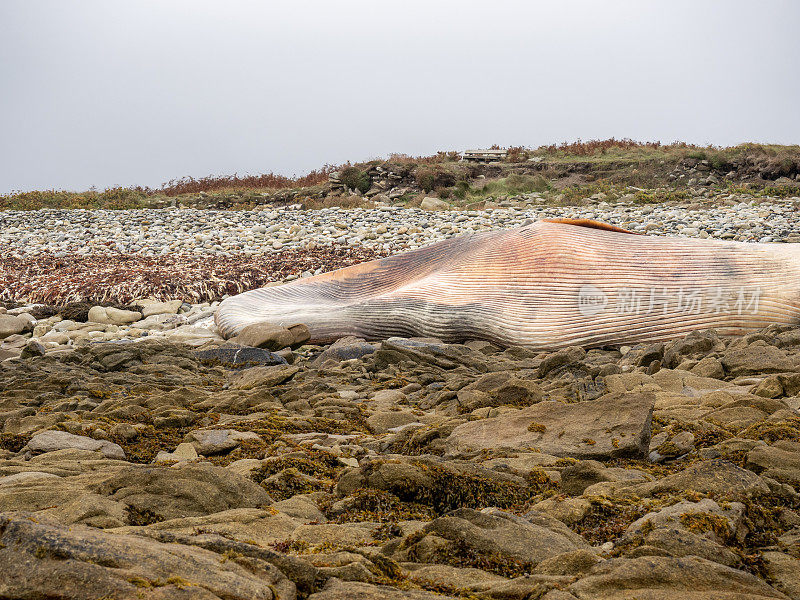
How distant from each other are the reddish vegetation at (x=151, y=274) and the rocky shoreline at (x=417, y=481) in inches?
224

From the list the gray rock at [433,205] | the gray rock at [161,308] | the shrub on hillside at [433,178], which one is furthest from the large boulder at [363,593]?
the shrub on hillside at [433,178]

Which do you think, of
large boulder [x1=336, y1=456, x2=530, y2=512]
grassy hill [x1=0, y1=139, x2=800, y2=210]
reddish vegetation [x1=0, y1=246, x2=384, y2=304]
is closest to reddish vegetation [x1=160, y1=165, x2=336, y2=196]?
grassy hill [x1=0, y1=139, x2=800, y2=210]

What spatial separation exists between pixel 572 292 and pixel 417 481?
454cm

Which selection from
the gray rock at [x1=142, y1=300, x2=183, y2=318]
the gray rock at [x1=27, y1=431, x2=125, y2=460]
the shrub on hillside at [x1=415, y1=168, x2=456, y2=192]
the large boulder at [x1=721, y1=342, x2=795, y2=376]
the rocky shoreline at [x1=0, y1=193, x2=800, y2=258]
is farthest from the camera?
the shrub on hillside at [x1=415, y1=168, x2=456, y2=192]

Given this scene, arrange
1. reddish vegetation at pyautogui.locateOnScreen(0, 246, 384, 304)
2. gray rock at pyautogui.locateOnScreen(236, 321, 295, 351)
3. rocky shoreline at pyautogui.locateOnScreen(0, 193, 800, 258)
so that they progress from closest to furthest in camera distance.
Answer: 1. gray rock at pyautogui.locateOnScreen(236, 321, 295, 351)
2. reddish vegetation at pyautogui.locateOnScreen(0, 246, 384, 304)
3. rocky shoreline at pyautogui.locateOnScreen(0, 193, 800, 258)

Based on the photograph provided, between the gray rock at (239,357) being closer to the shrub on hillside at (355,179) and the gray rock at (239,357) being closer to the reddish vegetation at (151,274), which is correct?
the reddish vegetation at (151,274)

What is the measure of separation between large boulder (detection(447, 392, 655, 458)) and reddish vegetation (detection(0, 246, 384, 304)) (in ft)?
27.2

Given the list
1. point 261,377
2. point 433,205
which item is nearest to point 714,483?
point 261,377

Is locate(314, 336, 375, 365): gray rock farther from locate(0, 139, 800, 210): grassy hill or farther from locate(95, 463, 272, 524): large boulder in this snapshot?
locate(0, 139, 800, 210): grassy hill

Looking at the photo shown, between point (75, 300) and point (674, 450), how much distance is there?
10236 millimetres

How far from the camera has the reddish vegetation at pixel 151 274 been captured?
1182 centimetres

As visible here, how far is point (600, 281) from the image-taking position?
23.5 ft

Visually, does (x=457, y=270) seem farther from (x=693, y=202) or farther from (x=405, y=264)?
(x=693, y=202)

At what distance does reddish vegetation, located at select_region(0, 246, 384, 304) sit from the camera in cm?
1182
